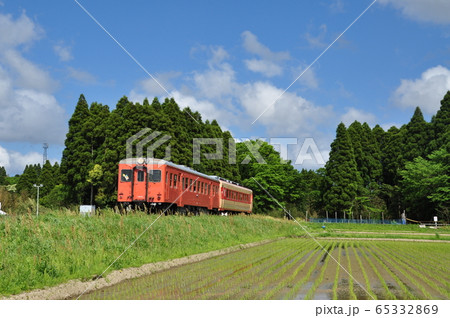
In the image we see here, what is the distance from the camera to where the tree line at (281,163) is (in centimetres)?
4212

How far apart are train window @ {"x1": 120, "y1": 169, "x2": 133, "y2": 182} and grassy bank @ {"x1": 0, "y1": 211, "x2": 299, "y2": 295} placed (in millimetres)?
6642

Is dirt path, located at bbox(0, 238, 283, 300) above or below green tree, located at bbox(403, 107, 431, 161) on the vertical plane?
below

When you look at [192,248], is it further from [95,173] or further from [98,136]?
[98,136]

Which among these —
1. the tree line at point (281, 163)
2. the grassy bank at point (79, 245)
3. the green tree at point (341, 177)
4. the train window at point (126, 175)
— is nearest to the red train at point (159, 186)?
the train window at point (126, 175)

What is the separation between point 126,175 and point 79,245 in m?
13.4

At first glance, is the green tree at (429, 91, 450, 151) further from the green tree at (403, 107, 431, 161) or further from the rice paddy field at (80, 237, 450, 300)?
the rice paddy field at (80, 237, 450, 300)

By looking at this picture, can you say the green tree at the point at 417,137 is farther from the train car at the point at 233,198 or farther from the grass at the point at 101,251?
the grass at the point at 101,251

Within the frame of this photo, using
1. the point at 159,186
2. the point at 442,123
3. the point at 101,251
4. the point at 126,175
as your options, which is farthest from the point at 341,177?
the point at 101,251

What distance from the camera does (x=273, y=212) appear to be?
56.1 meters

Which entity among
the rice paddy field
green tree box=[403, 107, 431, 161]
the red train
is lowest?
the rice paddy field

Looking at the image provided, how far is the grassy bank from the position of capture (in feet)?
27.9

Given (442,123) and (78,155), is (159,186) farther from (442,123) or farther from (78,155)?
(442,123)

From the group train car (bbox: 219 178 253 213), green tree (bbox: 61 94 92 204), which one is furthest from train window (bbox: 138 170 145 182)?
green tree (bbox: 61 94 92 204)

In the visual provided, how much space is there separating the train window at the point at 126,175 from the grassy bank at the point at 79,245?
21.8 feet
